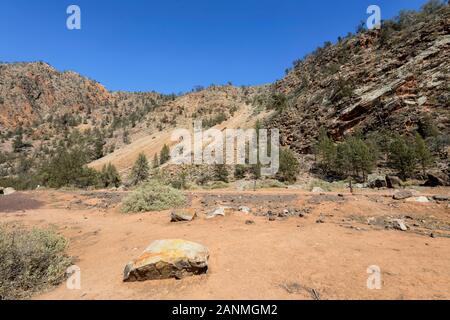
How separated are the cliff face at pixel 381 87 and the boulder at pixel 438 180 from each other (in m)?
8.78

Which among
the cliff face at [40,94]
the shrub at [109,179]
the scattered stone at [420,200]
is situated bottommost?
the shrub at [109,179]

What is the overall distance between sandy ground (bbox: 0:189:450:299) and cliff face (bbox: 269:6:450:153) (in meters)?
19.1

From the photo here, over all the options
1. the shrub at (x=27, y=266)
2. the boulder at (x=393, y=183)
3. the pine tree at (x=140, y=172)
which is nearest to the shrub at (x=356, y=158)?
the boulder at (x=393, y=183)

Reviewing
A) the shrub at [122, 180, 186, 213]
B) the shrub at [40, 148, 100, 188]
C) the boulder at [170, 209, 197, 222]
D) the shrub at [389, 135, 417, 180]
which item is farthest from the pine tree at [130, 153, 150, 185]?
the shrub at [389, 135, 417, 180]

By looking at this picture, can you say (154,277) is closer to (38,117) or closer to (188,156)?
(188,156)

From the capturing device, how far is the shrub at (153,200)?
11.8 m

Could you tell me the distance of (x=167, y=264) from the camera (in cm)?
446

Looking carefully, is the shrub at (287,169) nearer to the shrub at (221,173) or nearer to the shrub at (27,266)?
the shrub at (221,173)

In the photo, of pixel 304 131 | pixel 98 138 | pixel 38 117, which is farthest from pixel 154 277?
pixel 38 117

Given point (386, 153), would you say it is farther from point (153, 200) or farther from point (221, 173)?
point (153, 200)

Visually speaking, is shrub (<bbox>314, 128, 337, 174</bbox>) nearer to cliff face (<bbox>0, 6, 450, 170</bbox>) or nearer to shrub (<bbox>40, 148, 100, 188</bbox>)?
cliff face (<bbox>0, 6, 450, 170</bbox>)
